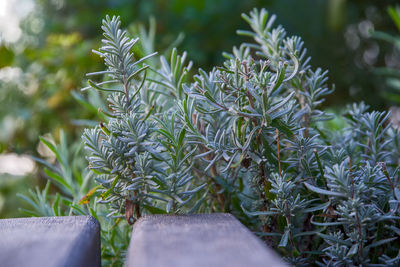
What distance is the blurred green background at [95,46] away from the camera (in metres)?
1.96

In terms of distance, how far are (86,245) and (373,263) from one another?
0.38 metres

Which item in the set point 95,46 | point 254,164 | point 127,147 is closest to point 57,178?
point 127,147

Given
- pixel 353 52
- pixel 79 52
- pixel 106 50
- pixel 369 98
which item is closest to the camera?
pixel 106 50

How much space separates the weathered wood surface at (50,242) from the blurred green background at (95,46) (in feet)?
2.02

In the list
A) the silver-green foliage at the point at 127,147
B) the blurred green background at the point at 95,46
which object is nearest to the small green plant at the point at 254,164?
the silver-green foliage at the point at 127,147

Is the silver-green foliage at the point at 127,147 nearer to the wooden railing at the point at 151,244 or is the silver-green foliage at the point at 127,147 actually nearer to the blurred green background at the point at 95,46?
the wooden railing at the point at 151,244

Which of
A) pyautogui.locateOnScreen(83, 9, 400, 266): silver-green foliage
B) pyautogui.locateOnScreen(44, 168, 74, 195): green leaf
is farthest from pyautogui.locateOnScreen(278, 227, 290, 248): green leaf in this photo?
pyautogui.locateOnScreen(44, 168, 74, 195): green leaf

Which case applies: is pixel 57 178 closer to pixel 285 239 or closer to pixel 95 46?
pixel 285 239

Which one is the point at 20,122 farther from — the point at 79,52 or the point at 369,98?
the point at 369,98

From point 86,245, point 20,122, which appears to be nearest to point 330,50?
point 20,122

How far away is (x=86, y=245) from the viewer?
0.38 m

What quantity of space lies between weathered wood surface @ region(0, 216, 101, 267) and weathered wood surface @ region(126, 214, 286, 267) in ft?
0.17

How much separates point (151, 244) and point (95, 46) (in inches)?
82.7

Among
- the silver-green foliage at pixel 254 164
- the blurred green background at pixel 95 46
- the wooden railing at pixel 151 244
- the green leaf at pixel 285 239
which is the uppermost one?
the blurred green background at pixel 95 46
